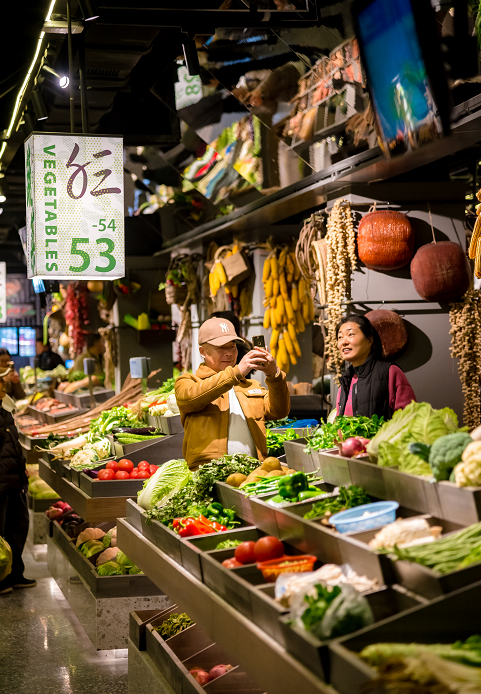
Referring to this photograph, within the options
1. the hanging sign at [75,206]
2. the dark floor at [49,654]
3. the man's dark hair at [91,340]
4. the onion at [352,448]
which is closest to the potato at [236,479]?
the onion at [352,448]

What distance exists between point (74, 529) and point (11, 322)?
648 inches

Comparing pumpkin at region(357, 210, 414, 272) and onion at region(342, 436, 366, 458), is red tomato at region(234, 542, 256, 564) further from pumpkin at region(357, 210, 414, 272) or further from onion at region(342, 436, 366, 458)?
pumpkin at region(357, 210, 414, 272)

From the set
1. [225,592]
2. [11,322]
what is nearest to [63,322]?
[11,322]

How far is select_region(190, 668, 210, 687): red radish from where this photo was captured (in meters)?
3.31

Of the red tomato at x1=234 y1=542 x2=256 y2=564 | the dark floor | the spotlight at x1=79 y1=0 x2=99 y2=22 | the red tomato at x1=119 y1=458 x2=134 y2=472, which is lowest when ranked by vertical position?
the dark floor

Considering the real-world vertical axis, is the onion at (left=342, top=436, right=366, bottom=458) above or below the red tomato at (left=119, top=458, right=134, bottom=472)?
above

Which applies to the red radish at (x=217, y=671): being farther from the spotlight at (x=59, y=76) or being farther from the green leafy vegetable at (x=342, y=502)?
the spotlight at (x=59, y=76)

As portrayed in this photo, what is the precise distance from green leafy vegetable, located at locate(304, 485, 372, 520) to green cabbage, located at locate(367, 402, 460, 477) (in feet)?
0.47

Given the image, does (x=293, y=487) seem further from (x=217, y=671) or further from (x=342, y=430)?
(x=217, y=671)

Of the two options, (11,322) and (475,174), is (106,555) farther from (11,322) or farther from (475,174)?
(11,322)

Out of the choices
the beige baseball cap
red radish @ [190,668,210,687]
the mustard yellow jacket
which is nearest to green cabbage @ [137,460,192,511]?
the mustard yellow jacket

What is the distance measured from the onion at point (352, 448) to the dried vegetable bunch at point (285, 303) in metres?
5.02

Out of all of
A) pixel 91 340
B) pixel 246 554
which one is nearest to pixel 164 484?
pixel 246 554

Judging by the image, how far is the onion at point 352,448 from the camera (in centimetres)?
296
